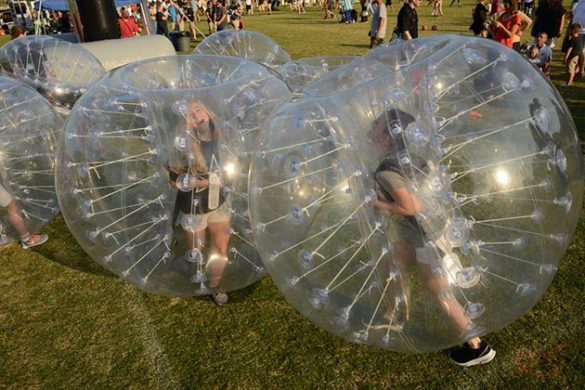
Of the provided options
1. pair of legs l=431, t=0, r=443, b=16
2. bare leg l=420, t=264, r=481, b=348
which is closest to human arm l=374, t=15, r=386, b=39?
bare leg l=420, t=264, r=481, b=348

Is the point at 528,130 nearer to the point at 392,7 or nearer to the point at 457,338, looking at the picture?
the point at 457,338

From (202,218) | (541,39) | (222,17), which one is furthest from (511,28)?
(222,17)

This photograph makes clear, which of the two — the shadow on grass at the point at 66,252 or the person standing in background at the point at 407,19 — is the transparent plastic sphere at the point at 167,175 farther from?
the person standing in background at the point at 407,19

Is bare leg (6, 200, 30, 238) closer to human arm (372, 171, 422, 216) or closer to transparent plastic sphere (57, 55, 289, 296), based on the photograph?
transparent plastic sphere (57, 55, 289, 296)

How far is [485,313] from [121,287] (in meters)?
3.06

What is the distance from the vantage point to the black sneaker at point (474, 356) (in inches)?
114

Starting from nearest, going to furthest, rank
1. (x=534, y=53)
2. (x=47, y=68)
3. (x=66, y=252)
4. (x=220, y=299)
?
1. (x=220, y=299)
2. (x=66, y=252)
3. (x=47, y=68)
4. (x=534, y=53)

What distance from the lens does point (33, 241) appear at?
483cm

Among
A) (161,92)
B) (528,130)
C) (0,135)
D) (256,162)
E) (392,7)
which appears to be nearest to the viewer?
(528,130)

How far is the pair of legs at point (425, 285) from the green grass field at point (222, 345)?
78 cm

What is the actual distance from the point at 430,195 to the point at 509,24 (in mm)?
7026

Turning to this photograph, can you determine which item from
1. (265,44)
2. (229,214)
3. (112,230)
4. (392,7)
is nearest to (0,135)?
(112,230)

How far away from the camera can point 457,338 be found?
2.41m

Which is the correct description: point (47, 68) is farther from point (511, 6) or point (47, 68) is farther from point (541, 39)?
point (541, 39)
